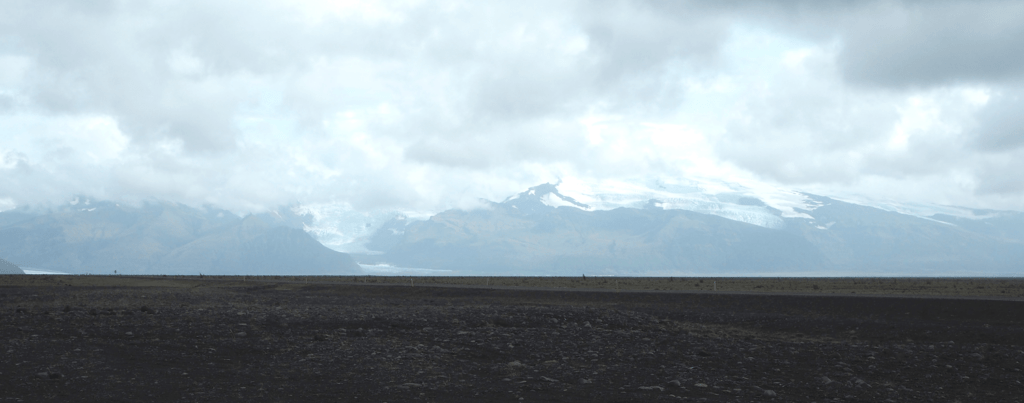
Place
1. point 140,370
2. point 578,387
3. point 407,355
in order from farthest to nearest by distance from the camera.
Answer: point 407,355 < point 140,370 < point 578,387

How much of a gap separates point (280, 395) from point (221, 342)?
23.8 ft

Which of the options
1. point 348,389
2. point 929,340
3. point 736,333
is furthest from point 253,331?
point 929,340

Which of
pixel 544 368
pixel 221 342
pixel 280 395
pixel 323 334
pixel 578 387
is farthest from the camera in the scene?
pixel 323 334

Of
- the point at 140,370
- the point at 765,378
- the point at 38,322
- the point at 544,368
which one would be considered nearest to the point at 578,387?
the point at 544,368

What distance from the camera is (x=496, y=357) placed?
1927 cm

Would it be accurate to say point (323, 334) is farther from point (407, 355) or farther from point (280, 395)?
point (280, 395)

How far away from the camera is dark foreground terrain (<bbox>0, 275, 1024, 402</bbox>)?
1437cm

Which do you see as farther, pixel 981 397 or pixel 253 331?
pixel 253 331

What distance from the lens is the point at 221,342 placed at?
65.9 ft

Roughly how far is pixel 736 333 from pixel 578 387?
49.3ft

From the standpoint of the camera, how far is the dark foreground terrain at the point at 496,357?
1437 cm

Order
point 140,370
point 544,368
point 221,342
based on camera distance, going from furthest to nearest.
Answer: point 221,342 → point 544,368 → point 140,370

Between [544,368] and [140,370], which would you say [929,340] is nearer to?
[544,368]

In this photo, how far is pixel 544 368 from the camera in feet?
57.3
